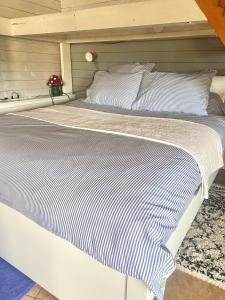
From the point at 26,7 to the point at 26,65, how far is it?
0.57 meters

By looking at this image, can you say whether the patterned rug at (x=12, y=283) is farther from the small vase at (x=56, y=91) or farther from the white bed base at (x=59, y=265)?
the small vase at (x=56, y=91)

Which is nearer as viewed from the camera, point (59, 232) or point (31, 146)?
point (59, 232)

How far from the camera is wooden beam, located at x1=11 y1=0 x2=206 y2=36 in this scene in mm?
1607

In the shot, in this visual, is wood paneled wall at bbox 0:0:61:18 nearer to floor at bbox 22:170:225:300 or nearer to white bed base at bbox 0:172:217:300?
white bed base at bbox 0:172:217:300

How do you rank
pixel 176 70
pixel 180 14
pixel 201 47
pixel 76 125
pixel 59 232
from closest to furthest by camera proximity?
pixel 59 232 < pixel 180 14 < pixel 76 125 < pixel 201 47 < pixel 176 70

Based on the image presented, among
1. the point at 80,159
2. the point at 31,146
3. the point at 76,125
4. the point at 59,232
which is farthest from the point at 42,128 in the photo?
the point at 59,232

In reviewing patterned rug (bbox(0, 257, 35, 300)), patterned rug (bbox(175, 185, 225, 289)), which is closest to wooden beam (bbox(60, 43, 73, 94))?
patterned rug (bbox(175, 185, 225, 289))

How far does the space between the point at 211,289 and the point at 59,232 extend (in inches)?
33.1

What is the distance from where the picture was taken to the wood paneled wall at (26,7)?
93.0 inches

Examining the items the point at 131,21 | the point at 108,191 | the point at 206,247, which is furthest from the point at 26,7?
the point at 206,247

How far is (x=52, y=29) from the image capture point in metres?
2.13

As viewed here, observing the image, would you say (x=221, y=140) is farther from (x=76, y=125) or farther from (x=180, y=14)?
(x=76, y=125)

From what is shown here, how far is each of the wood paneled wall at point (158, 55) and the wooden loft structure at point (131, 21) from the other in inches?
6.6

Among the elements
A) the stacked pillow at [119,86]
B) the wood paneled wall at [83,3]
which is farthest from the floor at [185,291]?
the wood paneled wall at [83,3]
